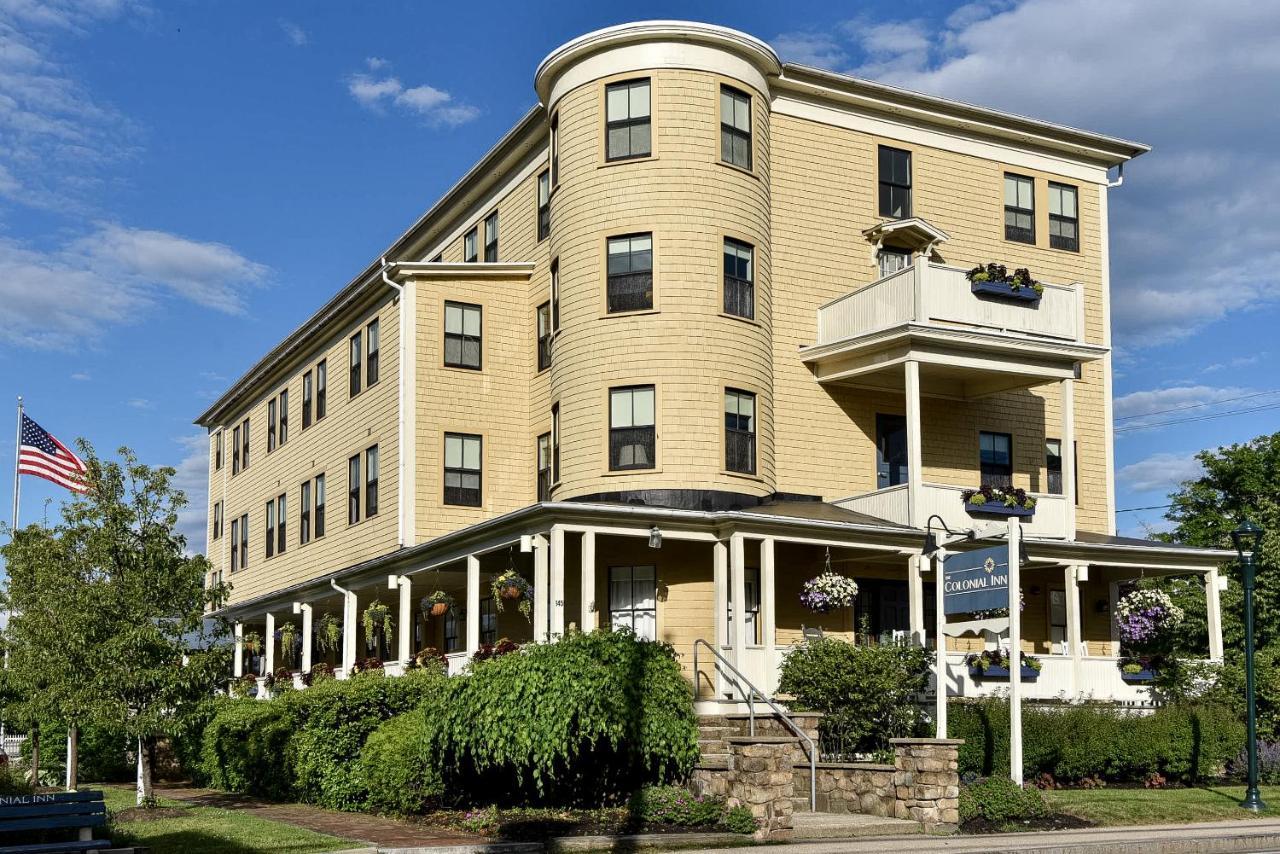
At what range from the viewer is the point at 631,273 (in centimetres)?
2853

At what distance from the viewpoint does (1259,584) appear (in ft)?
129

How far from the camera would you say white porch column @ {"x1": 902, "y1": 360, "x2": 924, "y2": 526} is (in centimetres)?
2753

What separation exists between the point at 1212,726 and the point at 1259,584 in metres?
14.9

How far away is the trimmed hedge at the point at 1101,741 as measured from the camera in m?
24.0

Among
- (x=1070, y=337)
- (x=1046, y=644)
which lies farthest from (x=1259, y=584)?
(x=1070, y=337)

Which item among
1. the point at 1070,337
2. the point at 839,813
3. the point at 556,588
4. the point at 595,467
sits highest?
the point at 1070,337

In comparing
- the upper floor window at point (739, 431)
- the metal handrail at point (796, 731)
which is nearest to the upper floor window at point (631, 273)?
the upper floor window at point (739, 431)

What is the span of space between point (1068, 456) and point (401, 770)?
1569 cm

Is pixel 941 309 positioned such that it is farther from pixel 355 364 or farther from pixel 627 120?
pixel 355 364

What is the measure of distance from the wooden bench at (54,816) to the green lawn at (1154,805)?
12.9 m

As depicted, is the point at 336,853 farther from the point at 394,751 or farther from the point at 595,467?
the point at 595,467

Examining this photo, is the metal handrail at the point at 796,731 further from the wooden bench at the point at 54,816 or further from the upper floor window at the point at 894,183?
the upper floor window at the point at 894,183

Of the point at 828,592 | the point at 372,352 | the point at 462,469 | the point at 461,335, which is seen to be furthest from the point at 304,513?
the point at 828,592

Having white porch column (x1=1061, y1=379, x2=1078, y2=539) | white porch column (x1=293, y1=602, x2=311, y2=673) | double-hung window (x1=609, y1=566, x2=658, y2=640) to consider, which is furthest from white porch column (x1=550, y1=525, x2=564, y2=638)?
white porch column (x1=293, y1=602, x2=311, y2=673)
